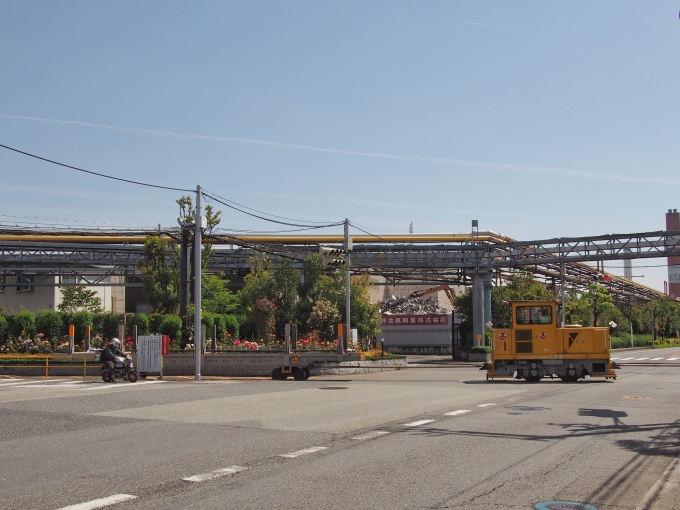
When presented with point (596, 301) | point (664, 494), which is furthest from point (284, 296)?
point (596, 301)

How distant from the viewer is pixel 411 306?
262ft

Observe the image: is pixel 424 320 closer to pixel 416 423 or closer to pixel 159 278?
pixel 159 278

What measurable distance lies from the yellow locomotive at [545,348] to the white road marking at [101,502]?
20.0 meters

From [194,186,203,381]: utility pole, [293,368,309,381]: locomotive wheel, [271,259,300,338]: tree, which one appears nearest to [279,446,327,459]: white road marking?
[194,186,203,381]: utility pole

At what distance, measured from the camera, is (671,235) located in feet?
149

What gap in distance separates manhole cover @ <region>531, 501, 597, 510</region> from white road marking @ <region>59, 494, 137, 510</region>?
4148mm

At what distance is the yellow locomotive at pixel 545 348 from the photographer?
1021 inches

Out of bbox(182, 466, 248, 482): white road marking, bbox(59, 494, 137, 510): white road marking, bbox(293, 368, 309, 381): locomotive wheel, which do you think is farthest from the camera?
A: bbox(293, 368, 309, 381): locomotive wheel

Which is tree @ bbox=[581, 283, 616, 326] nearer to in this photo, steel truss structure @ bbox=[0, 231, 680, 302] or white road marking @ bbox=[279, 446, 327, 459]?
steel truss structure @ bbox=[0, 231, 680, 302]

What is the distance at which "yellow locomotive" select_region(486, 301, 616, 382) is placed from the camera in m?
25.9

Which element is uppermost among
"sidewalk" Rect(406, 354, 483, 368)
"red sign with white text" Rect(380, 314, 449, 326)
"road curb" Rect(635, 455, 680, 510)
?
"red sign with white text" Rect(380, 314, 449, 326)

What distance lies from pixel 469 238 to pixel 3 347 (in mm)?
34268

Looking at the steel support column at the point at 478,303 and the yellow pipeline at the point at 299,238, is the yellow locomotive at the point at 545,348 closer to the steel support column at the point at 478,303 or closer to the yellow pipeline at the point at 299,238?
the steel support column at the point at 478,303

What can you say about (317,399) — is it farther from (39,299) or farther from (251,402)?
(39,299)
